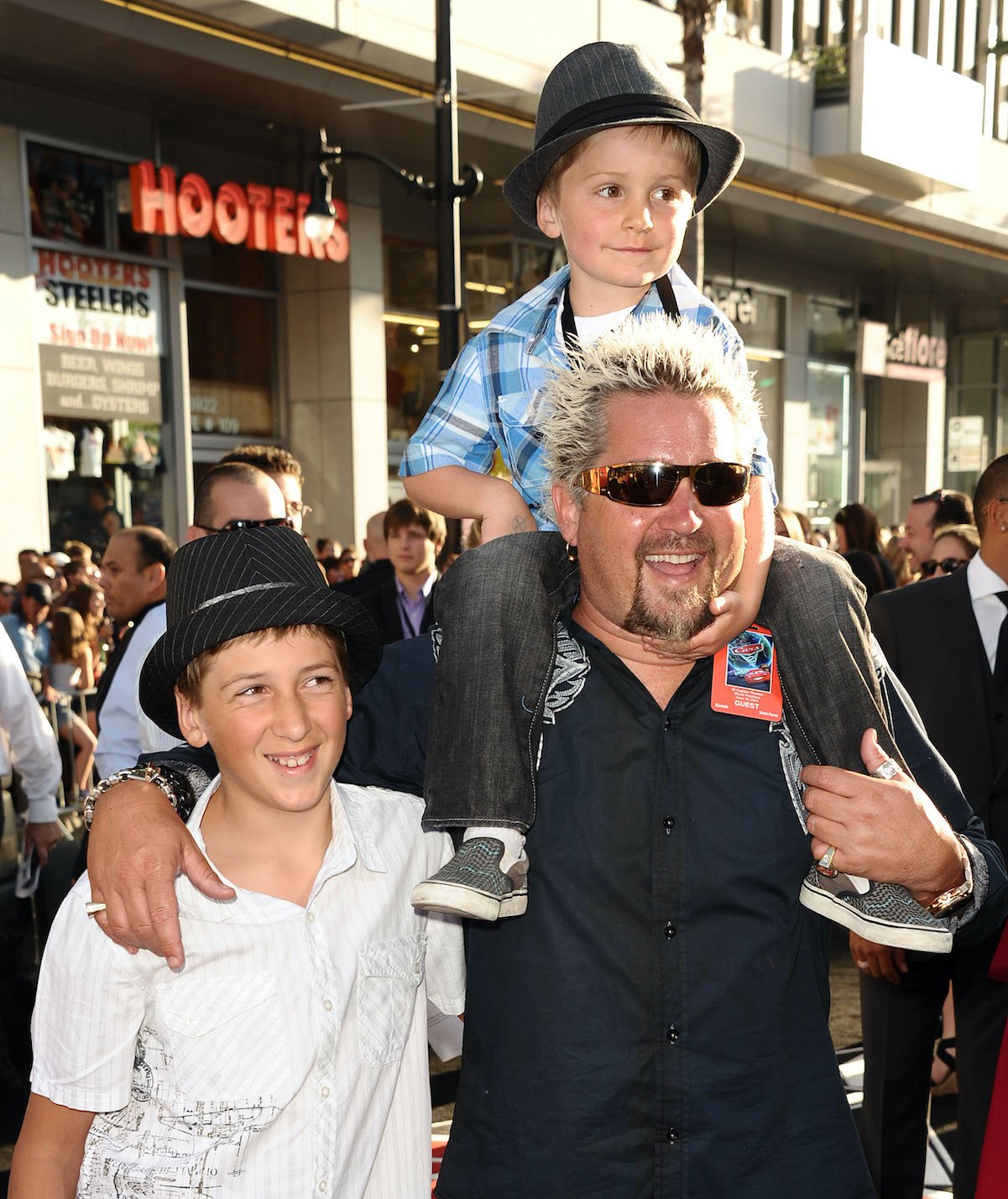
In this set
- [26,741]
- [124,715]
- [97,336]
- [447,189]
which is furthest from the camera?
[97,336]

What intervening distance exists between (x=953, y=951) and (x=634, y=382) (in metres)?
2.65

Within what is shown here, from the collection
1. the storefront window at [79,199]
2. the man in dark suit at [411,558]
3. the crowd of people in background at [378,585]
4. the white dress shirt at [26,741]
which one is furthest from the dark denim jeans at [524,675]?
the storefront window at [79,199]

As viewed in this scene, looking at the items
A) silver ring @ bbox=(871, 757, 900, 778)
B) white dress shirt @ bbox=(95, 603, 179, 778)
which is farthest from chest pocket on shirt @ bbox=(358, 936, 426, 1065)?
white dress shirt @ bbox=(95, 603, 179, 778)

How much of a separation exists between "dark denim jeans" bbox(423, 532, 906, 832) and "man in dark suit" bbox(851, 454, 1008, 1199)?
2.16 metres

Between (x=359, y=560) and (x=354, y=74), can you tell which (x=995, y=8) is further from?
(x=359, y=560)

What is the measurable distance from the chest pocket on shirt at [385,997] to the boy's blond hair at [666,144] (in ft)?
6.11

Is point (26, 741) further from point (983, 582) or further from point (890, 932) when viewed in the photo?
point (890, 932)

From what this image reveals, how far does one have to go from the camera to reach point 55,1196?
7.18 ft

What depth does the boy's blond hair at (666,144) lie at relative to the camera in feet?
10.1

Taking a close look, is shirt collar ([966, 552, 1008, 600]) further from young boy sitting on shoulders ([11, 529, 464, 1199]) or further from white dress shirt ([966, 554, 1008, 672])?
young boy sitting on shoulders ([11, 529, 464, 1199])

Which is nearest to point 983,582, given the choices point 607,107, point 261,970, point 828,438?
point 607,107

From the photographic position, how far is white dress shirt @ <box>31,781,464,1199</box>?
2.22 meters

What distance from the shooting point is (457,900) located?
7.13 feet

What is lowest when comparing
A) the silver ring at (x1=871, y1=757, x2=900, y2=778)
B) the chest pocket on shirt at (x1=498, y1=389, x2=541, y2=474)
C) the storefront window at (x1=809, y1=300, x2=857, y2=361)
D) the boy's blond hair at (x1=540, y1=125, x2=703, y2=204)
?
the silver ring at (x1=871, y1=757, x2=900, y2=778)
